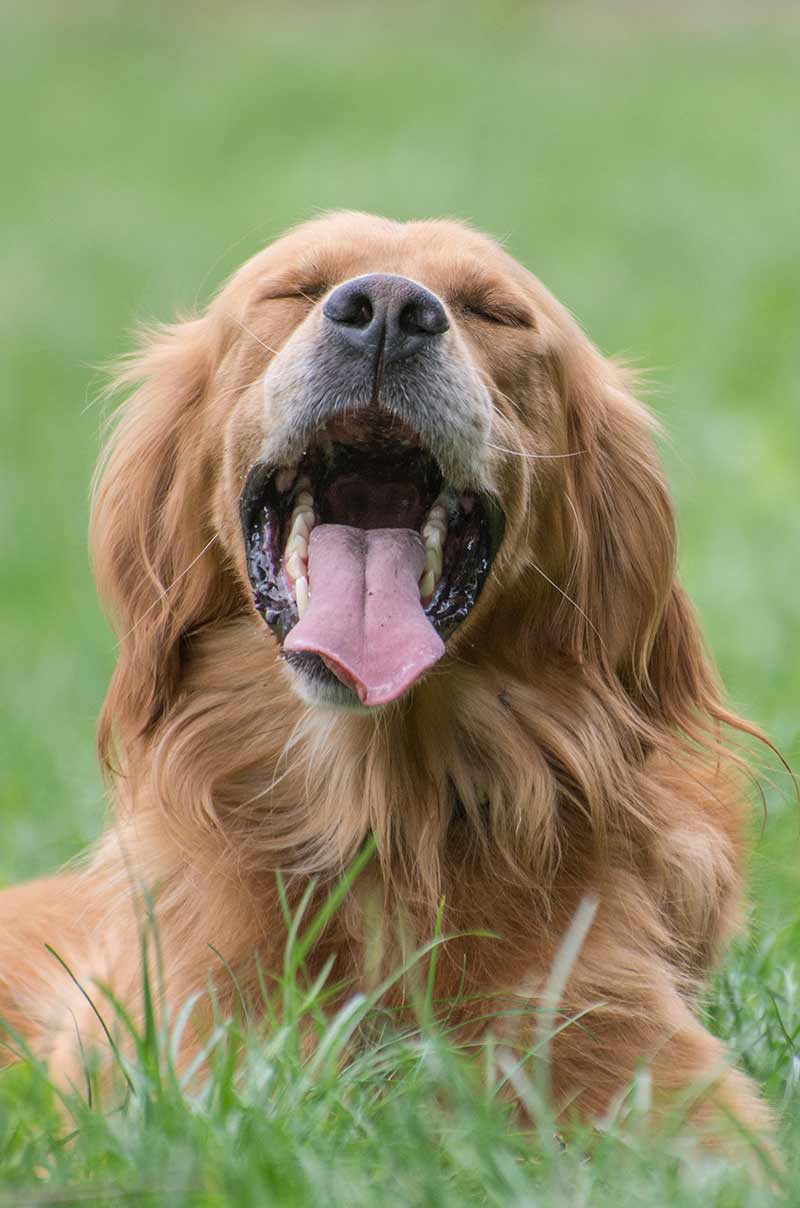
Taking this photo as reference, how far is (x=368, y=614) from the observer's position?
3436 millimetres

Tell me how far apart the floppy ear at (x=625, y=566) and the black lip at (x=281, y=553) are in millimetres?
275

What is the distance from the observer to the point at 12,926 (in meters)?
4.32

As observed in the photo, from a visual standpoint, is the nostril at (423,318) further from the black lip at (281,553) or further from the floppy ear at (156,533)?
the floppy ear at (156,533)

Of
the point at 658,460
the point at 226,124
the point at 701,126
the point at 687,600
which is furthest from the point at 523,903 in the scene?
the point at 226,124

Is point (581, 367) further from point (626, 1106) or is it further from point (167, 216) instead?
point (167, 216)

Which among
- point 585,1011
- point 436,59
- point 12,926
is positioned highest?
point 436,59

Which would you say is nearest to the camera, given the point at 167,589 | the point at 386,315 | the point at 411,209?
the point at 386,315

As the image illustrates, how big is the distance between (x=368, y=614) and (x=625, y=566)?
735 millimetres

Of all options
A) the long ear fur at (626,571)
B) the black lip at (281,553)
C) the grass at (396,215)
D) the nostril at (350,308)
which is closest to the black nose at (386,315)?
the nostril at (350,308)

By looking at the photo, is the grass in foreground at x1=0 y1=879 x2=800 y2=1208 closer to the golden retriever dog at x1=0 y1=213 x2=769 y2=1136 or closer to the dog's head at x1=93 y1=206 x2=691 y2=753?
the golden retriever dog at x1=0 y1=213 x2=769 y2=1136

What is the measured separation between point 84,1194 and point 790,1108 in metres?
1.44

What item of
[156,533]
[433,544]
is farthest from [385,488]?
[156,533]

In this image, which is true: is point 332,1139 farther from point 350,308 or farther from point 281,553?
point 350,308

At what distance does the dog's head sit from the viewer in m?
3.46
